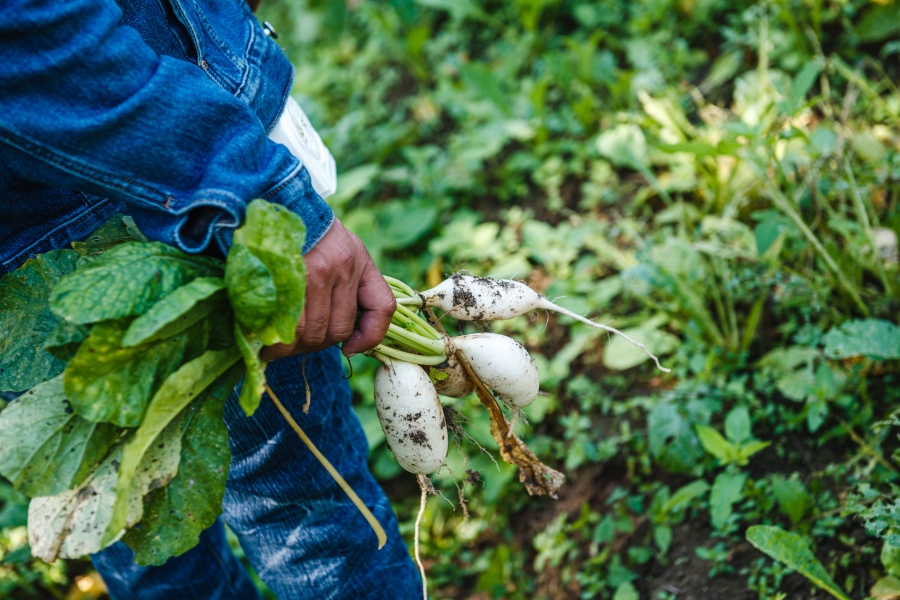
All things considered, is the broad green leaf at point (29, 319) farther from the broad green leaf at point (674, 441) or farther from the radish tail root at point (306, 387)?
the broad green leaf at point (674, 441)

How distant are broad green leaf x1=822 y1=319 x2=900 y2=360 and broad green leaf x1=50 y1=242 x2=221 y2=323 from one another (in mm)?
1601

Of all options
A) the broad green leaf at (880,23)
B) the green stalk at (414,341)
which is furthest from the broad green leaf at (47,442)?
the broad green leaf at (880,23)

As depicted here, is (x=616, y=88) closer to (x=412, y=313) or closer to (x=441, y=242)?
(x=441, y=242)

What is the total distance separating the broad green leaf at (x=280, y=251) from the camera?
106 cm

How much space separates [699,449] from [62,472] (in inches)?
62.3

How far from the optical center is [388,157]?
3846mm

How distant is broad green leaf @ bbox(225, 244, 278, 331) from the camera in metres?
1.05

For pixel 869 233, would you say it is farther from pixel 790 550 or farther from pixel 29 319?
pixel 29 319

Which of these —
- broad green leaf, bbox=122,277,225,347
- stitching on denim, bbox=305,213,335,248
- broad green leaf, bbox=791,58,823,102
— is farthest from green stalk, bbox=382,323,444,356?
broad green leaf, bbox=791,58,823,102

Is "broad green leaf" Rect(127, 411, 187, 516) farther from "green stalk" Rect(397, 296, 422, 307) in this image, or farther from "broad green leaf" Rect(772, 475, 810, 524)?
"broad green leaf" Rect(772, 475, 810, 524)

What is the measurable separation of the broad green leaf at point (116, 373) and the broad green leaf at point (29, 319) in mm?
239

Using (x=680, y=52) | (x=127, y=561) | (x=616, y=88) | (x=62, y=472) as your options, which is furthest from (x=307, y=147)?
(x=680, y=52)

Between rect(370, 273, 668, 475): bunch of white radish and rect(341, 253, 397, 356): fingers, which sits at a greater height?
rect(341, 253, 397, 356): fingers

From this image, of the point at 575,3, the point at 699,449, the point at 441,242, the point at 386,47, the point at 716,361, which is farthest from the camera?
the point at 386,47
